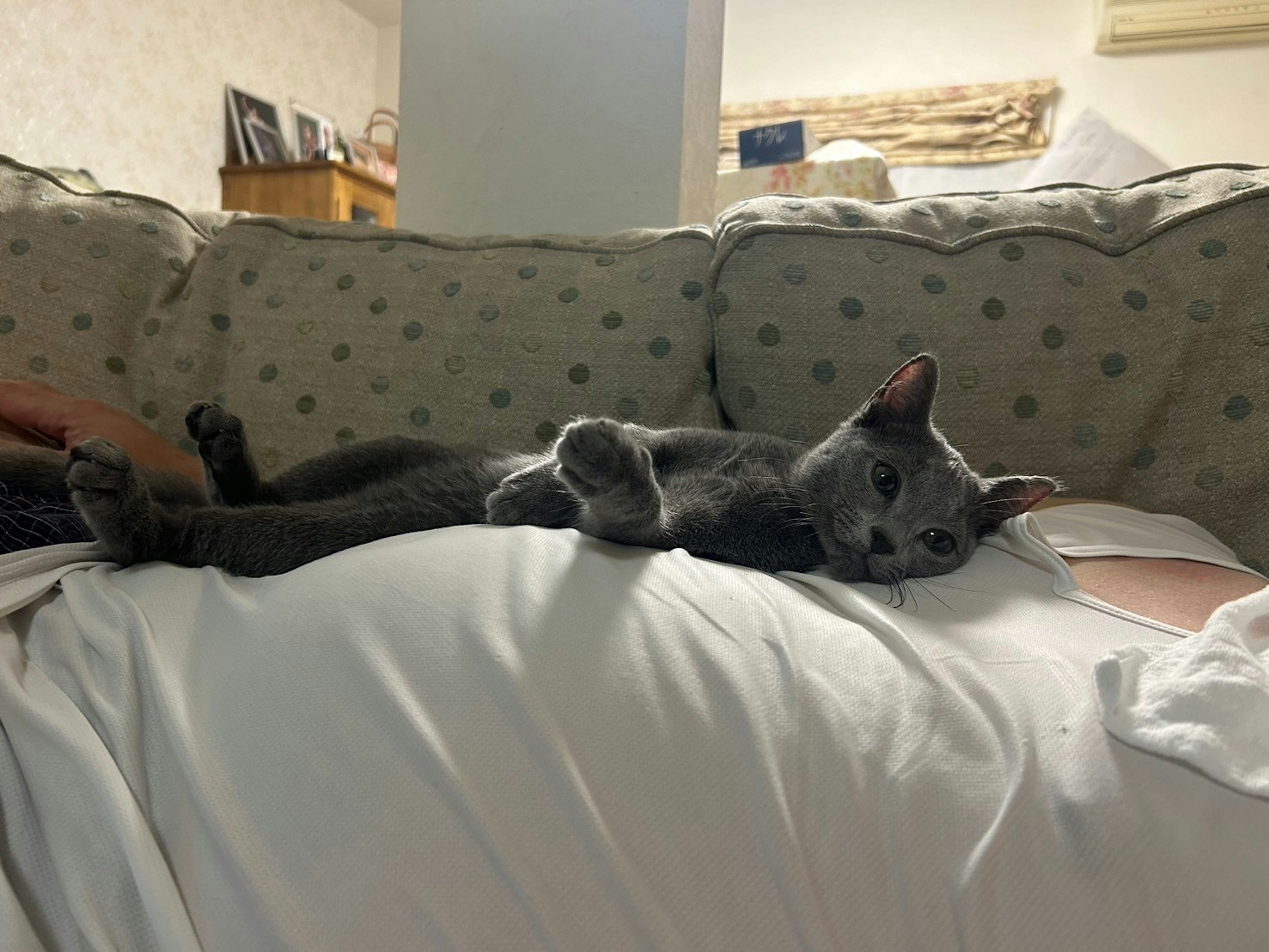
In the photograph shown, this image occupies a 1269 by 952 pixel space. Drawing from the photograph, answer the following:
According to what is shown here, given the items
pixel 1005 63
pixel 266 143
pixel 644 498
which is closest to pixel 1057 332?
pixel 644 498

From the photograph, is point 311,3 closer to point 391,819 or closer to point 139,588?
point 139,588

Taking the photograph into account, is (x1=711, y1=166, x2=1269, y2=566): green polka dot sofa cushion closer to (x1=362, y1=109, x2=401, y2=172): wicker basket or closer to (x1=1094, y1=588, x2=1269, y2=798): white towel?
(x1=1094, y1=588, x2=1269, y2=798): white towel

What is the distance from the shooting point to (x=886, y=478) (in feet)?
3.05

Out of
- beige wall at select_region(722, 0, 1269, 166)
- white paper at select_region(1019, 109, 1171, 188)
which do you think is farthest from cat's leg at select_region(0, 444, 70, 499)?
beige wall at select_region(722, 0, 1269, 166)

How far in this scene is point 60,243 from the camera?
1291mm

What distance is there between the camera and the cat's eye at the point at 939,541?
907 mm

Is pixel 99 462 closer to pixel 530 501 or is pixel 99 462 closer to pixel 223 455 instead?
pixel 223 455

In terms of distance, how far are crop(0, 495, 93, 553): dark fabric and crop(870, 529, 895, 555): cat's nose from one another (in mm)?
734

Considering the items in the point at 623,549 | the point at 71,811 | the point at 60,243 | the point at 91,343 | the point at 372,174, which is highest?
the point at 372,174

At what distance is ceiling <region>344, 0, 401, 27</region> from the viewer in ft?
16.0

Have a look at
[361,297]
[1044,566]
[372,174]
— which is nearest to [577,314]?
[361,297]

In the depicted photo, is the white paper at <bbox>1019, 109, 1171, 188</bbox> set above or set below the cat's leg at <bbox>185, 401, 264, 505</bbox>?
above

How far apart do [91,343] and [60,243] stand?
0.51 ft

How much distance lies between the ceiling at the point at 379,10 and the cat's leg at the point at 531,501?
472 centimetres
